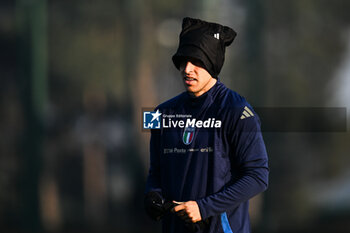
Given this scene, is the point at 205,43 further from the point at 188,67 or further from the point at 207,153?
the point at 207,153

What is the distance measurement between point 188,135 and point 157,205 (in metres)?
0.31

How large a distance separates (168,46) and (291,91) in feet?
3.72

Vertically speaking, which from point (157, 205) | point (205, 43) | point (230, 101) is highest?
point (205, 43)

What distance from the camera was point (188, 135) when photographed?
203cm

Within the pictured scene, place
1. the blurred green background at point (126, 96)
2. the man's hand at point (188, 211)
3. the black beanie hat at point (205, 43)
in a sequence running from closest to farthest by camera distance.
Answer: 1. the man's hand at point (188, 211)
2. the black beanie hat at point (205, 43)
3. the blurred green background at point (126, 96)

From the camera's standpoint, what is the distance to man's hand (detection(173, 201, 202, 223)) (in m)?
1.87

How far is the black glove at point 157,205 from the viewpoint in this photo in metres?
1.98

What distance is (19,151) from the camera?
4.46 metres

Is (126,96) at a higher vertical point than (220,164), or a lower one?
higher

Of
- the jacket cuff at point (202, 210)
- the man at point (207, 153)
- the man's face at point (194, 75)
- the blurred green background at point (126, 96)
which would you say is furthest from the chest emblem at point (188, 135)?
the blurred green background at point (126, 96)

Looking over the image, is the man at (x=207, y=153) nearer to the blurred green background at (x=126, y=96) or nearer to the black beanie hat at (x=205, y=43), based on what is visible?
the black beanie hat at (x=205, y=43)

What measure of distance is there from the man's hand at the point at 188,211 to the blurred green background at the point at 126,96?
245 centimetres

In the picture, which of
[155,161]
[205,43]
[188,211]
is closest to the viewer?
[188,211]

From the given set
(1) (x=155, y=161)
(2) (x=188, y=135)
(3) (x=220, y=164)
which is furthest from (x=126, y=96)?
(3) (x=220, y=164)
